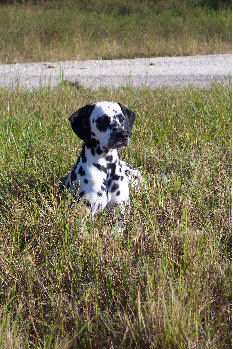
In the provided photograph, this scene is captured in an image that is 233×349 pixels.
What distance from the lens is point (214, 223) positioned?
3475mm

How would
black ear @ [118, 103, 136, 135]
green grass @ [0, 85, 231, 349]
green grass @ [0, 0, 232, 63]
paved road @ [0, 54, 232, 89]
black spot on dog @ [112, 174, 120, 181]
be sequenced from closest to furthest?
green grass @ [0, 85, 231, 349], black spot on dog @ [112, 174, 120, 181], black ear @ [118, 103, 136, 135], paved road @ [0, 54, 232, 89], green grass @ [0, 0, 232, 63]

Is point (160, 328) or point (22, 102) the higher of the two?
point (22, 102)

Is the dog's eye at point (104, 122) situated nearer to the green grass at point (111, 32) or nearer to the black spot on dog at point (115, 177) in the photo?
the black spot on dog at point (115, 177)

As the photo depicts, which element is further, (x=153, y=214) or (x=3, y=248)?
(x=153, y=214)

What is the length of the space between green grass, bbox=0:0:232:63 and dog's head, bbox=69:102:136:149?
35.7 ft

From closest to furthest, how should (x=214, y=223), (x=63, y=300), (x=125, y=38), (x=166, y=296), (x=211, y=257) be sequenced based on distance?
(x=166, y=296), (x=63, y=300), (x=211, y=257), (x=214, y=223), (x=125, y=38)

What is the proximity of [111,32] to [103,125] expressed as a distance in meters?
13.0

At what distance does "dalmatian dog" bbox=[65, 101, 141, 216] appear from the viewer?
358 centimetres

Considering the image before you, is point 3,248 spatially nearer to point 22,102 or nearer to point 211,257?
point 211,257

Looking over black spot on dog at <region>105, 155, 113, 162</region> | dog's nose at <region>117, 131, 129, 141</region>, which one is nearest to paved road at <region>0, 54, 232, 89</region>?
black spot on dog at <region>105, 155, 113, 162</region>

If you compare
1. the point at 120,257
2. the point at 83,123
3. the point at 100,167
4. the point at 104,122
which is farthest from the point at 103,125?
the point at 120,257

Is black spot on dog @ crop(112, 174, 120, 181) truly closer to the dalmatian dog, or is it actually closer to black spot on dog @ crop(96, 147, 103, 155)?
the dalmatian dog

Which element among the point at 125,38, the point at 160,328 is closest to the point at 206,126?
the point at 160,328

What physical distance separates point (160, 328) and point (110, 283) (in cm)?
53
